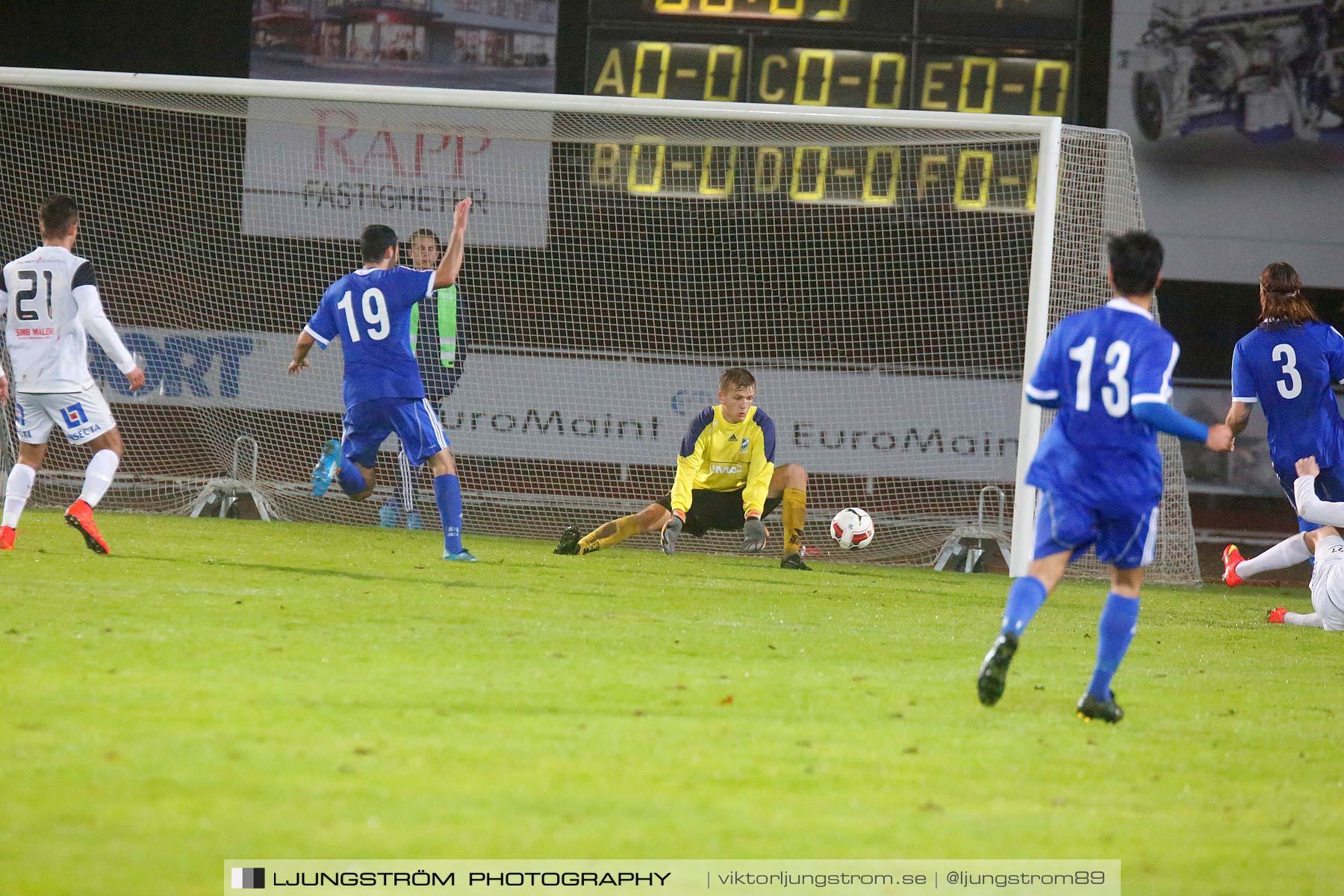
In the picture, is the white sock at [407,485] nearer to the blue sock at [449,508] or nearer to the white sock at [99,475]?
the blue sock at [449,508]

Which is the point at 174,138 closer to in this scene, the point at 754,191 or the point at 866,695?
the point at 754,191

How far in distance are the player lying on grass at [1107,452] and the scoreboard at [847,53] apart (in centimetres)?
791

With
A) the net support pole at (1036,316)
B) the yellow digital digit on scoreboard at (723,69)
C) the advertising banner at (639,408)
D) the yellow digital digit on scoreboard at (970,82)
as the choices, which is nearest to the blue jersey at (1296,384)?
the net support pole at (1036,316)

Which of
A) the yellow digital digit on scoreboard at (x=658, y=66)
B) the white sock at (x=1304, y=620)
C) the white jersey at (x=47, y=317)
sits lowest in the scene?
the white sock at (x=1304, y=620)

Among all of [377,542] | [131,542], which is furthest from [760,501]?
[131,542]

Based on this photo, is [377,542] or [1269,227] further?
[1269,227]

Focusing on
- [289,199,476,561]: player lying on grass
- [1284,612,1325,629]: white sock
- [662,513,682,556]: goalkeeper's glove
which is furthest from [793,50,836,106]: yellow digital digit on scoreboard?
[1284,612,1325,629]: white sock

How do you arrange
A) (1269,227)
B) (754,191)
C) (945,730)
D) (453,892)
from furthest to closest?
(1269,227) → (754,191) → (945,730) → (453,892)

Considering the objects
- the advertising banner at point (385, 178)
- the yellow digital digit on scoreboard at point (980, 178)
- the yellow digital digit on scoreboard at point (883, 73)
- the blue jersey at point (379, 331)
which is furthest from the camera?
the yellow digital digit on scoreboard at point (883, 73)

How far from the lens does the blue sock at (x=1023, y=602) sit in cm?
436

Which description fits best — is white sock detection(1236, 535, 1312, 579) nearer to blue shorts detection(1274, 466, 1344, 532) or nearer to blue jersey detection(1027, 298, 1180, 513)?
blue shorts detection(1274, 466, 1344, 532)

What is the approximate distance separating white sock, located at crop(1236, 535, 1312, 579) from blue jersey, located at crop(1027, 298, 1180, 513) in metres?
3.79

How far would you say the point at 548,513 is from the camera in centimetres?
1120

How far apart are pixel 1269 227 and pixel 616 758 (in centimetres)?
1155
